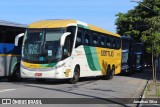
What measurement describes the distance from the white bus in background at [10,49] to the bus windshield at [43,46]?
0.77 m

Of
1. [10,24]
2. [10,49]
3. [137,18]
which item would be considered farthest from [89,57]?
[137,18]

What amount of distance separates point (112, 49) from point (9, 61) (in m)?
9.35

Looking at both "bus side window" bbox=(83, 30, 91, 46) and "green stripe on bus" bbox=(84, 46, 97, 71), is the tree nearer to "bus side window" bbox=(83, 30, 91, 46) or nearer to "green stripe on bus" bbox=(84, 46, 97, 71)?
"green stripe on bus" bbox=(84, 46, 97, 71)

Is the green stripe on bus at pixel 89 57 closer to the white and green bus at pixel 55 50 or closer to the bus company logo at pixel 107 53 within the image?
the white and green bus at pixel 55 50

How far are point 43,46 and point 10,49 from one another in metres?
2.83

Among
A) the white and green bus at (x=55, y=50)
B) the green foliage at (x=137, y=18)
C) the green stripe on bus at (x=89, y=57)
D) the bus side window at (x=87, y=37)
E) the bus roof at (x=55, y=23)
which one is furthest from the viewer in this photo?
the green foliage at (x=137, y=18)

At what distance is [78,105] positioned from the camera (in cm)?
1373

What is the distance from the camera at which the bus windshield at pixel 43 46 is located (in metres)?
21.3

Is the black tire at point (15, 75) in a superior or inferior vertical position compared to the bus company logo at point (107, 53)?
inferior

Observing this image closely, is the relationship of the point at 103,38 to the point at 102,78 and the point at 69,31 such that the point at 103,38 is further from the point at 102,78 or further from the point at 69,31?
the point at 69,31

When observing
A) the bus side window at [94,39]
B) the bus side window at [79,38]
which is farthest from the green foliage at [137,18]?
the bus side window at [79,38]

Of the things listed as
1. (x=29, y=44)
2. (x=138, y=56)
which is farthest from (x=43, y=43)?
(x=138, y=56)

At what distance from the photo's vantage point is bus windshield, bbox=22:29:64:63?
2133 centimetres

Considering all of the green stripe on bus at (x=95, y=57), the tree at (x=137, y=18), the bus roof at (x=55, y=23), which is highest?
the tree at (x=137, y=18)
